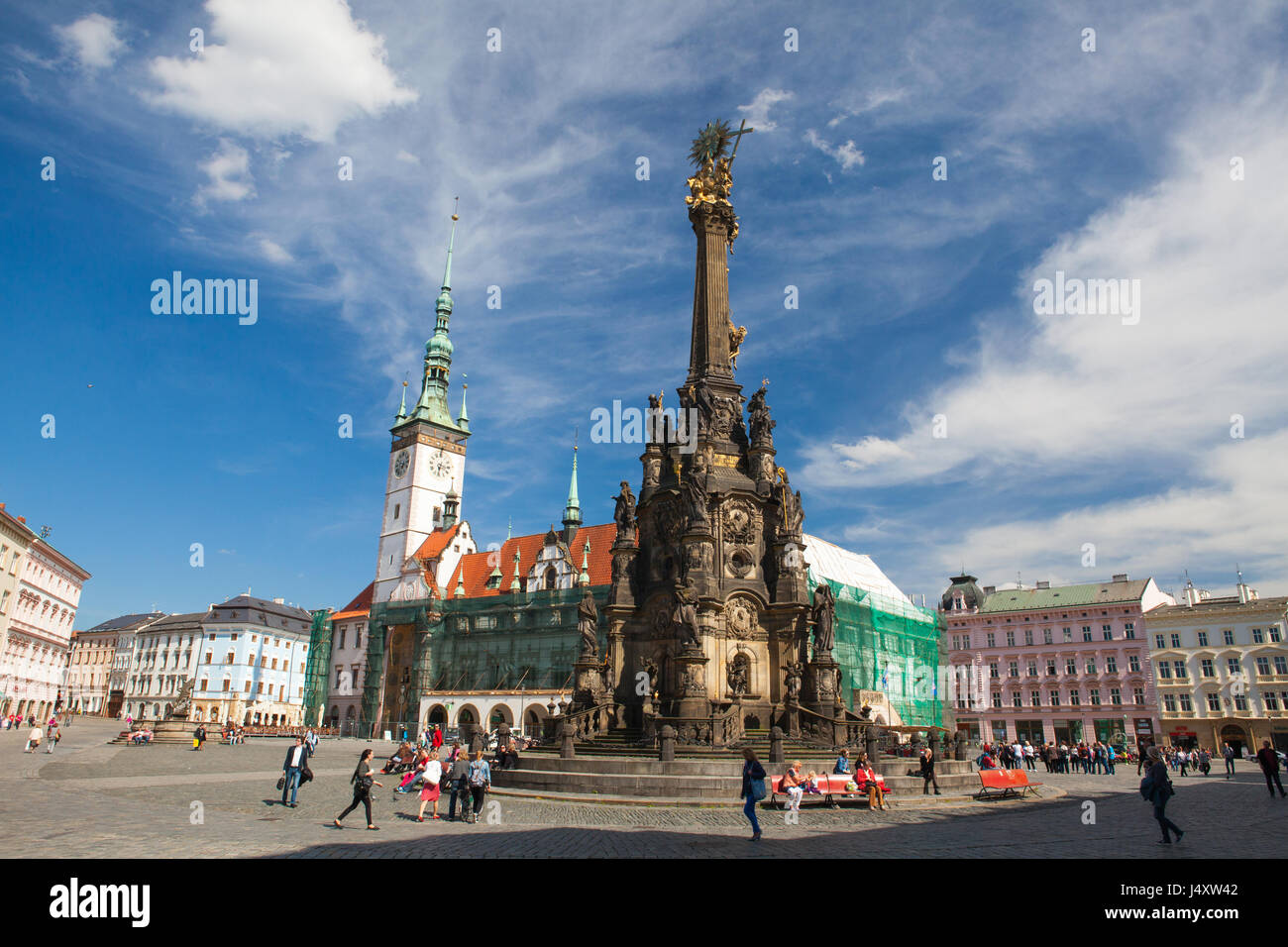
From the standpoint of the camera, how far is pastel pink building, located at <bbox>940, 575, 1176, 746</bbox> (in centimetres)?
5822

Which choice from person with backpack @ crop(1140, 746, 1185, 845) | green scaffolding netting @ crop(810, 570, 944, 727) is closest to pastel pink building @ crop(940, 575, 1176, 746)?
green scaffolding netting @ crop(810, 570, 944, 727)

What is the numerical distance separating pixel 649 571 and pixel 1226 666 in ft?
170

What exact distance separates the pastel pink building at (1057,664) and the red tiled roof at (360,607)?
168 ft

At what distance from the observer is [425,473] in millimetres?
80562

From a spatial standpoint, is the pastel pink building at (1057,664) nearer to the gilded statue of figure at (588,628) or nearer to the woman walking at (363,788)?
the gilded statue of figure at (588,628)

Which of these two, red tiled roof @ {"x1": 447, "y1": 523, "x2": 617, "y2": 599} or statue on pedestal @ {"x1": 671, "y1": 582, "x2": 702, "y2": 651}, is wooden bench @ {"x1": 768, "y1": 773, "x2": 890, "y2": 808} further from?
red tiled roof @ {"x1": 447, "y1": 523, "x2": 617, "y2": 599}

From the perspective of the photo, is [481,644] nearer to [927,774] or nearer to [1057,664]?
[1057,664]

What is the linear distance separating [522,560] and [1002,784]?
51332 mm

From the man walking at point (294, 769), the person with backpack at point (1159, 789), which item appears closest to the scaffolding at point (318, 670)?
the man walking at point (294, 769)

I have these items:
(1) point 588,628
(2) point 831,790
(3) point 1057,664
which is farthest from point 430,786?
(3) point 1057,664

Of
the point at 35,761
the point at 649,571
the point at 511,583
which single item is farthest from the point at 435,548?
the point at 649,571

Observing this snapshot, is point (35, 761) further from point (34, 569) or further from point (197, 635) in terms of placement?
point (197, 635)
